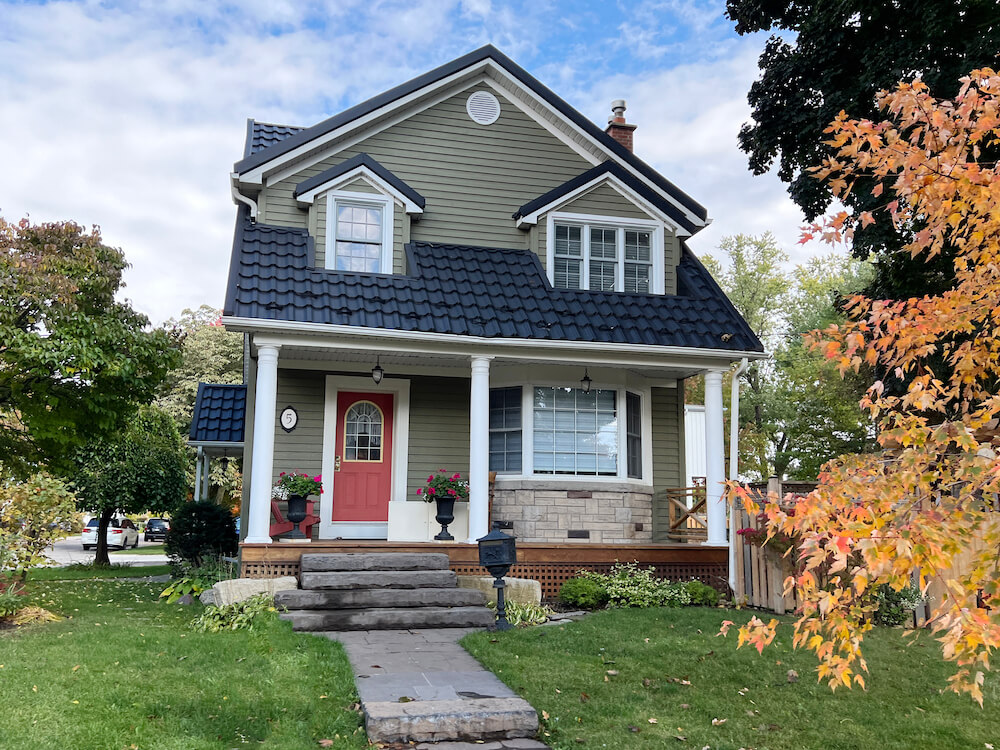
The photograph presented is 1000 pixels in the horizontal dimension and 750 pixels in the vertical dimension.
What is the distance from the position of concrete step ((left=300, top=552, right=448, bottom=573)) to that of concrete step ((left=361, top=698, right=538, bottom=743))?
4.05 metres

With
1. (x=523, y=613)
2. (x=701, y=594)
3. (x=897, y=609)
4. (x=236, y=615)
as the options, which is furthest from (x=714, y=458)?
(x=236, y=615)

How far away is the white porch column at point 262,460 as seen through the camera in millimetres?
9766

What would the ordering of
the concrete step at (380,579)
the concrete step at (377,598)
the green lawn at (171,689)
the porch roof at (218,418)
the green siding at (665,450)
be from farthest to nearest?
the porch roof at (218,418) < the green siding at (665,450) < the concrete step at (380,579) < the concrete step at (377,598) < the green lawn at (171,689)

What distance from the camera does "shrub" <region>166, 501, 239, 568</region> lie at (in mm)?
12750

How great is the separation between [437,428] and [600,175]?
15.5 ft

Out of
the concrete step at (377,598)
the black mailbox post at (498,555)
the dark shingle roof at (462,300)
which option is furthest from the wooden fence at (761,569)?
the concrete step at (377,598)

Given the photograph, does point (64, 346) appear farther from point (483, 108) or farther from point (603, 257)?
point (603, 257)

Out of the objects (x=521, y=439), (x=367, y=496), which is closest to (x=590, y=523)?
(x=521, y=439)

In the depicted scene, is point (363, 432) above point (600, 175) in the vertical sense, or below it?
below

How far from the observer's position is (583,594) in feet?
33.6

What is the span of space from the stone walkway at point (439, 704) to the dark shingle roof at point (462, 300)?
4.79 m

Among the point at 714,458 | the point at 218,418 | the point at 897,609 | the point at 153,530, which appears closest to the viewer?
the point at 897,609

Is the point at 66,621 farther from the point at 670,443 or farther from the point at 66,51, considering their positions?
the point at 66,51

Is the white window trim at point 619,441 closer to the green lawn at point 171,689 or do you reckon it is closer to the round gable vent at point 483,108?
the round gable vent at point 483,108
